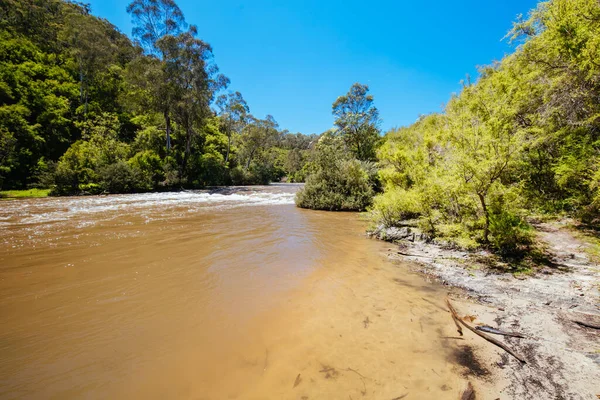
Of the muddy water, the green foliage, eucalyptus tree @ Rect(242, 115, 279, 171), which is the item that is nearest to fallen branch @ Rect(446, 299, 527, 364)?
the muddy water

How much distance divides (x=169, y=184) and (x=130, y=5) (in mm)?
23263

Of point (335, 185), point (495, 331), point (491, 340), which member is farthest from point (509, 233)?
point (335, 185)

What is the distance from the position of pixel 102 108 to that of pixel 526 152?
44.1 m

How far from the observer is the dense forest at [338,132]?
6.24 meters

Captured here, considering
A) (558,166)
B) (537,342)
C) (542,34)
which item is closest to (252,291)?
(537,342)

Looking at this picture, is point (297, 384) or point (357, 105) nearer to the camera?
point (297, 384)

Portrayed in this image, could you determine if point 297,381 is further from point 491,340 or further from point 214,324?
point 491,340

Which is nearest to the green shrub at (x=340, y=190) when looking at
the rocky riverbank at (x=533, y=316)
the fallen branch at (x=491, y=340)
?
the rocky riverbank at (x=533, y=316)

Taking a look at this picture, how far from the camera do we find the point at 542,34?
795 cm

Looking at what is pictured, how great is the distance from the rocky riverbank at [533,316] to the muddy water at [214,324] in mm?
398

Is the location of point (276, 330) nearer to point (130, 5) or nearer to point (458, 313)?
point (458, 313)

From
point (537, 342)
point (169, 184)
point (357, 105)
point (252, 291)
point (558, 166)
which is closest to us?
point (537, 342)

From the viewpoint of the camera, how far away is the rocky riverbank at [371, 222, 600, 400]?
8.20 ft

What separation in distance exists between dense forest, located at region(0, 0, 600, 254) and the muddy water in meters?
3.11
